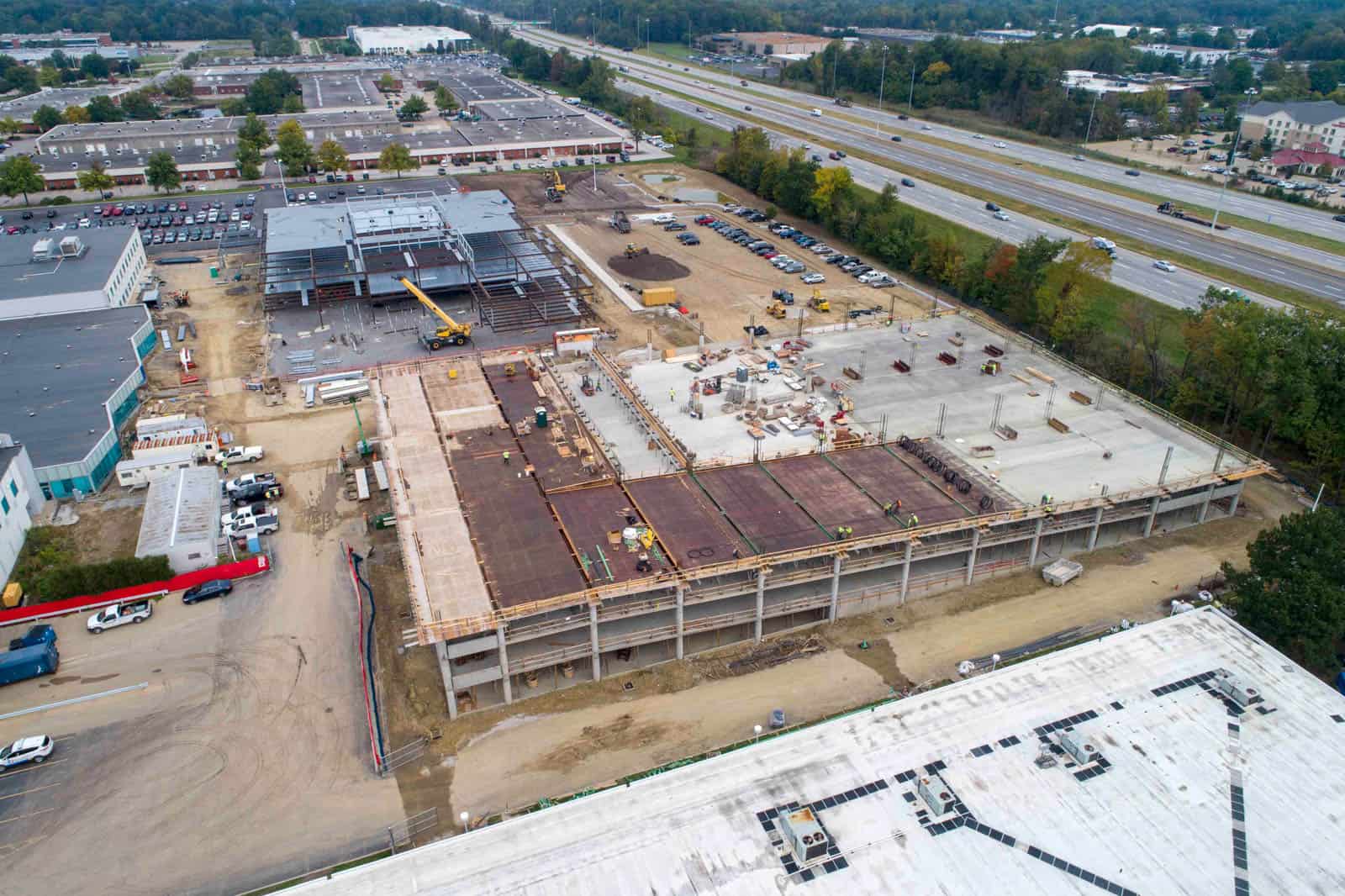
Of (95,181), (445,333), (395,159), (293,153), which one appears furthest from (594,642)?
(95,181)

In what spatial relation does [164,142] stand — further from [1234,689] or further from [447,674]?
[1234,689]

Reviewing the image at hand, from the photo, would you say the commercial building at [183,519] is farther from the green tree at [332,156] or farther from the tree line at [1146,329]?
the green tree at [332,156]

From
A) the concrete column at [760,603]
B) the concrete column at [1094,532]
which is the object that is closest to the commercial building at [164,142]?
the concrete column at [760,603]

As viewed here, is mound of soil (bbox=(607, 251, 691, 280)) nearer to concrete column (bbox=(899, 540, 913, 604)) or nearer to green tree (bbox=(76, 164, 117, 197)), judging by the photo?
concrete column (bbox=(899, 540, 913, 604))

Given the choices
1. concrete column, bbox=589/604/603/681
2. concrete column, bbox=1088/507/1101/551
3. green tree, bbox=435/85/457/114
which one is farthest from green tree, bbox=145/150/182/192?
concrete column, bbox=1088/507/1101/551

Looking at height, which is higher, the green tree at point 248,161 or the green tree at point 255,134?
the green tree at point 255,134

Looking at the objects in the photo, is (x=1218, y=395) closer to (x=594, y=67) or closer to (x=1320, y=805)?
(x=1320, y=805)

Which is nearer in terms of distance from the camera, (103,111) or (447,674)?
(447,674)
